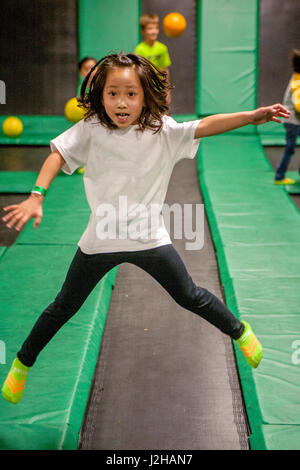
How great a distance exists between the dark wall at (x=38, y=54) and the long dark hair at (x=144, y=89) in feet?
17.5

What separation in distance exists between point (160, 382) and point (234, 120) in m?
1.17

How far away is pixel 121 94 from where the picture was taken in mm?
1784

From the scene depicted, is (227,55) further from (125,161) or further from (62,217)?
(125,161)

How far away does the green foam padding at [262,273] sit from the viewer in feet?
6.89

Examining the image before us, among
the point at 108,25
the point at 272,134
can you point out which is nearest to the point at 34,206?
the point at 272,134

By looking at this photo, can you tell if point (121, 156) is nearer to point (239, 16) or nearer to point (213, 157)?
point (213, 157)

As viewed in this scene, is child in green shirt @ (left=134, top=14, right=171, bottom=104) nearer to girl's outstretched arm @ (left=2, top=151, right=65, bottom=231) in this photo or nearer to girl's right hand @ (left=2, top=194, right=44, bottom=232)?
girl's outstretched arm @ (left=2, top=151, right=65, bottom=231)

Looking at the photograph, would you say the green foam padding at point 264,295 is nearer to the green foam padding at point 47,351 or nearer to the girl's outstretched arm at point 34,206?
Result: the green foam padding at point 47,351

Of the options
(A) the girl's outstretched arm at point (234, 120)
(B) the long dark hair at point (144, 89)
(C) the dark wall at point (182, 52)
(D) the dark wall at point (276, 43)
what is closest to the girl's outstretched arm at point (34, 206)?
(B) the long dark hair at point (144, 89)

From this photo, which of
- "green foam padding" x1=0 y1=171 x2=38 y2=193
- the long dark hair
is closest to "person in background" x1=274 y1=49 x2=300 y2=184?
"green foam padding" x1=0 y1=171 x2=38 y2=193

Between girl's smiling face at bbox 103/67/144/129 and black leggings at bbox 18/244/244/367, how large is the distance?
16.8 inches

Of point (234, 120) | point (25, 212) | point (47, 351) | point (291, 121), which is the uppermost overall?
point (234, 120)

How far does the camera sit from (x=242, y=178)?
5.13 m
